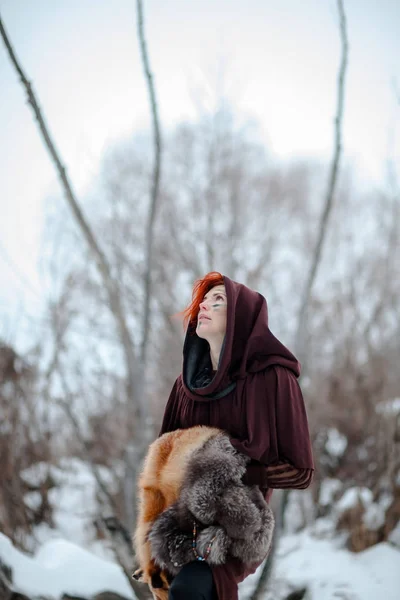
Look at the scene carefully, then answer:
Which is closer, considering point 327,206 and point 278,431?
point 278,431

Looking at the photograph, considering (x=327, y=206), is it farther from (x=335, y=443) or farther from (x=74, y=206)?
(x=335, y=443)

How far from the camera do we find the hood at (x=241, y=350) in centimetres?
160

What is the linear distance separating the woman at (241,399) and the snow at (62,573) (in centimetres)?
134

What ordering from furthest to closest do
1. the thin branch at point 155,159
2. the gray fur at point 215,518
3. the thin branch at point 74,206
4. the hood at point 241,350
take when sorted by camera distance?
the thin branch at point 155,159, the thin branch at point 74,206, the hood at point 241,350, the gray fur at point 215,518

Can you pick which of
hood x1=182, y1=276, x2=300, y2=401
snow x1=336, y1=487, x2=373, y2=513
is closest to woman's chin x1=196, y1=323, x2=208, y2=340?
hood x1=182, y1=276, x2=300, y2=401

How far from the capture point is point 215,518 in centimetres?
137

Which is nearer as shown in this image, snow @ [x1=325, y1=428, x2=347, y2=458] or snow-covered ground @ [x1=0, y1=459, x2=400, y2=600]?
snow-covered ground @ [x1=0, y1=459, x2=400, y2=600]

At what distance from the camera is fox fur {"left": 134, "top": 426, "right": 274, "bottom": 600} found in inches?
53.3

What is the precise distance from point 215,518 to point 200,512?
0.05 meters

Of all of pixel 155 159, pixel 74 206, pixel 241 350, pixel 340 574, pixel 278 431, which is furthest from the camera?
pixel 340 574

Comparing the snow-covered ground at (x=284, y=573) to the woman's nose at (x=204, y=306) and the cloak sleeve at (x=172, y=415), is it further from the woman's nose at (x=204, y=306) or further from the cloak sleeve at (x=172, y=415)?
the woman's nose at (x=204, y=306)

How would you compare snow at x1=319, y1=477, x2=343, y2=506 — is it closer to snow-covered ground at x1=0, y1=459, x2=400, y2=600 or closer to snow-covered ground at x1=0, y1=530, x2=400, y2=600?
snow-covered ground at x1=0, y1=459, x2=400, y2=600

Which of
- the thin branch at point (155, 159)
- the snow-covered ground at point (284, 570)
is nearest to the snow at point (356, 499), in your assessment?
the snow-covered ground at point (284, 570)

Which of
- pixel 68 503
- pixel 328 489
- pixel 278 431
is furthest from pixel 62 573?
pixel 328 489
